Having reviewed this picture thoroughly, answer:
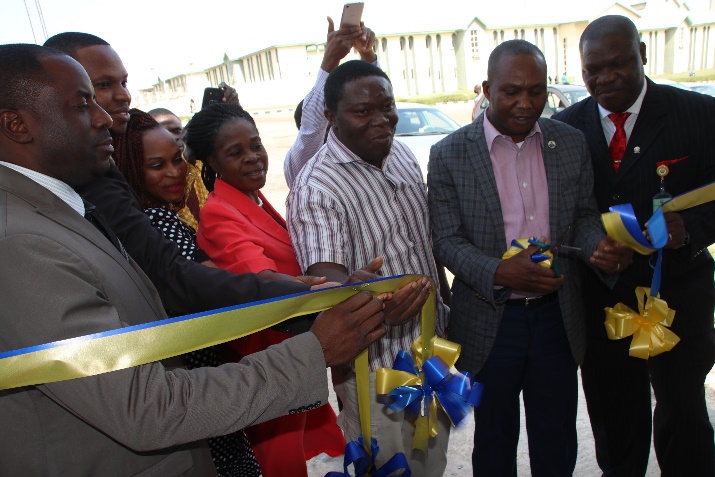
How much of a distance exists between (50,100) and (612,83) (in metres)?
2.27

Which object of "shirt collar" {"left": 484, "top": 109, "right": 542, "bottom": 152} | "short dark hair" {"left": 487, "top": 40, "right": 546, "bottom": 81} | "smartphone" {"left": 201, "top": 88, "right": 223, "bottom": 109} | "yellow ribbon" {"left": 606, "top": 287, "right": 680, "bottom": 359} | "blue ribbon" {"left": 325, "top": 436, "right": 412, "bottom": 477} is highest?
"short dark hair" {"left": 487, "top": 40, "right": 546, "bottom": 81}

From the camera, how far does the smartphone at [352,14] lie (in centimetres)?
276

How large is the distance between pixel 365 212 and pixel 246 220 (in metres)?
0.54

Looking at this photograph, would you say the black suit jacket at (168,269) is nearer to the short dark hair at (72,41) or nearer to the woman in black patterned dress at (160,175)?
the woman in black patterned dress at (160,175)

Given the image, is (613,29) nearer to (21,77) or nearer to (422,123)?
(21,77)

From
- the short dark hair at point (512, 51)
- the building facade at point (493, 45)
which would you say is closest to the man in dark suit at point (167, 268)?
the short dark hair at point (512, 51)

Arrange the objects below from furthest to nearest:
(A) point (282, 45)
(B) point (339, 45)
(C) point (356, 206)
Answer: (A) point (282, 45) → (B) point (339, 45) → (C) point (356, 206)

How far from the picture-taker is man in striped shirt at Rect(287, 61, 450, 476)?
2.11 m

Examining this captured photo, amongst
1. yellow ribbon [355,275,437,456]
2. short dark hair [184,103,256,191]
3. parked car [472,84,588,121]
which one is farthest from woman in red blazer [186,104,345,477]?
parked car [472,84,588,121]

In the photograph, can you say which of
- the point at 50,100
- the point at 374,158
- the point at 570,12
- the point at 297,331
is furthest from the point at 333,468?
the point at 570,12

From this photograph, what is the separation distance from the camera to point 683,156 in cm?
233

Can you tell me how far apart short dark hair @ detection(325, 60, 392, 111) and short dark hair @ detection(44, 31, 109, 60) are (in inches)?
41.3

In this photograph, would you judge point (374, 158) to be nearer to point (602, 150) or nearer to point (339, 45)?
point (339, 45)

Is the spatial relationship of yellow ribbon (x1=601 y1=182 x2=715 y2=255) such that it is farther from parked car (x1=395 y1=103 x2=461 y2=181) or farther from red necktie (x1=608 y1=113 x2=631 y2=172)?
parked car (x1=395 y1=103 x2=461 y2=181)
